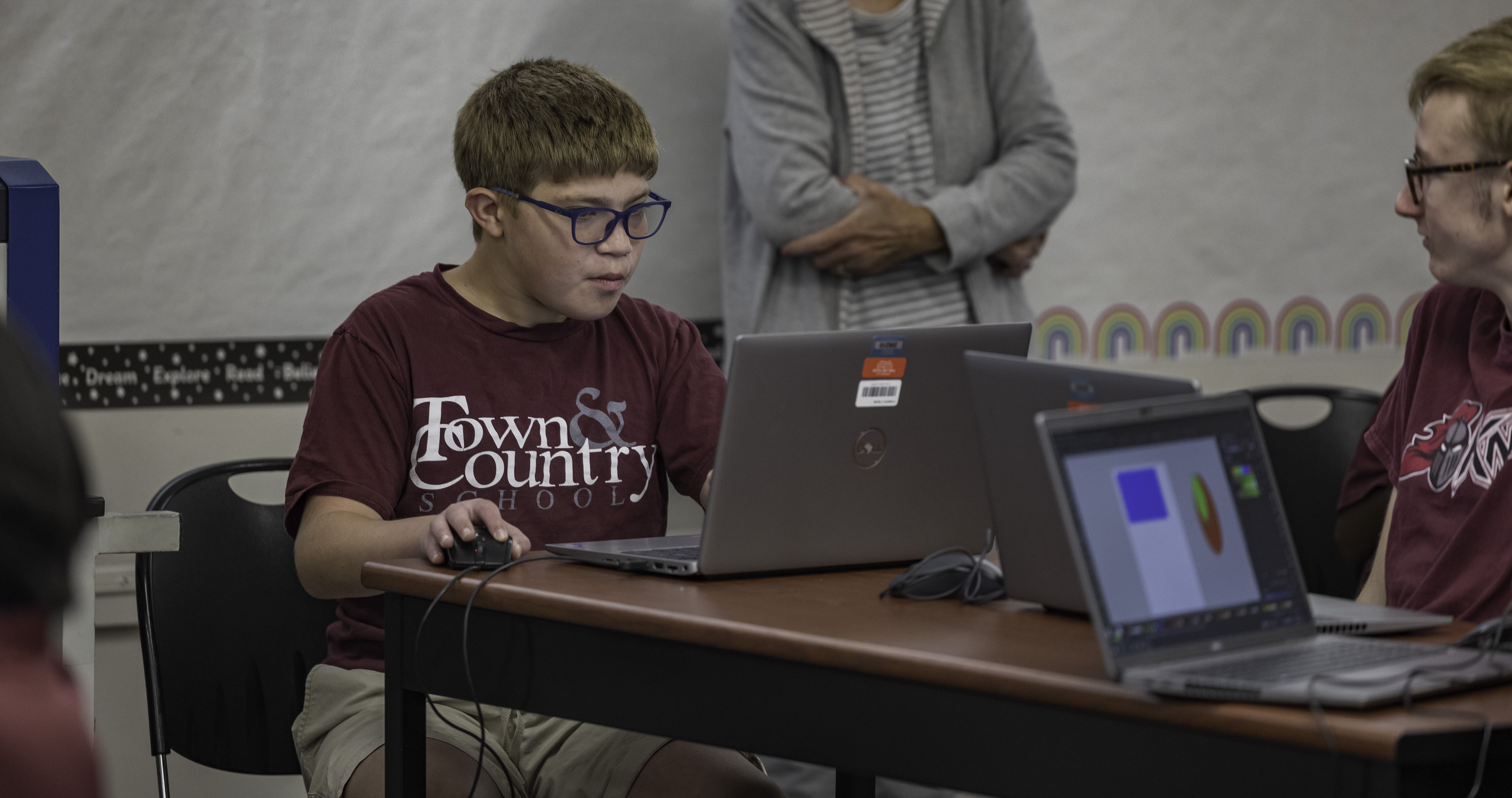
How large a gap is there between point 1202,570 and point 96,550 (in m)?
1.11

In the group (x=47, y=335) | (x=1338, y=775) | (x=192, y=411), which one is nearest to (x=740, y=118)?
(x=192, y=411)

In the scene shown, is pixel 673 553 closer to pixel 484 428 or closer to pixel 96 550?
pixel 484 428

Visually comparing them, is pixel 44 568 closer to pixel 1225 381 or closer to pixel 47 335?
pixel 47 335

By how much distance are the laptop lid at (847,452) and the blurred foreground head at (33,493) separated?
0.84m

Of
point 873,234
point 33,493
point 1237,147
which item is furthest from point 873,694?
point 1237,147

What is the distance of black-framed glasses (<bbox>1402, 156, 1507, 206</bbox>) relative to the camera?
169 centimetres

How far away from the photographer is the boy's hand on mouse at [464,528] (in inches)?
62.4

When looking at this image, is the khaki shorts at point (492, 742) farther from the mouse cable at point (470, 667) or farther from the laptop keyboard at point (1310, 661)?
the laptop keyboard at point (1310, 661)

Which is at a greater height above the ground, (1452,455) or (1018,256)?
(1018,256)

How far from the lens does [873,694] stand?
128 centimetres

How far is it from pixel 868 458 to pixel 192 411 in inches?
57.7

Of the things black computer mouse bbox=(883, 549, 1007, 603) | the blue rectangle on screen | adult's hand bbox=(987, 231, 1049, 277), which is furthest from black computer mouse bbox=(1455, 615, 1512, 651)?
adult's hand bbox=(987, 231, 1049, 277)

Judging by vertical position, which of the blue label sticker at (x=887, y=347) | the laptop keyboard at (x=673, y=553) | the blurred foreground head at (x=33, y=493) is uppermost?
the blue label sticker at (x=887, y=347)

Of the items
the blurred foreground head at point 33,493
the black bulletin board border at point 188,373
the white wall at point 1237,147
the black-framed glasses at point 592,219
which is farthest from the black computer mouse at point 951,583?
the white wall at point 1237,147
